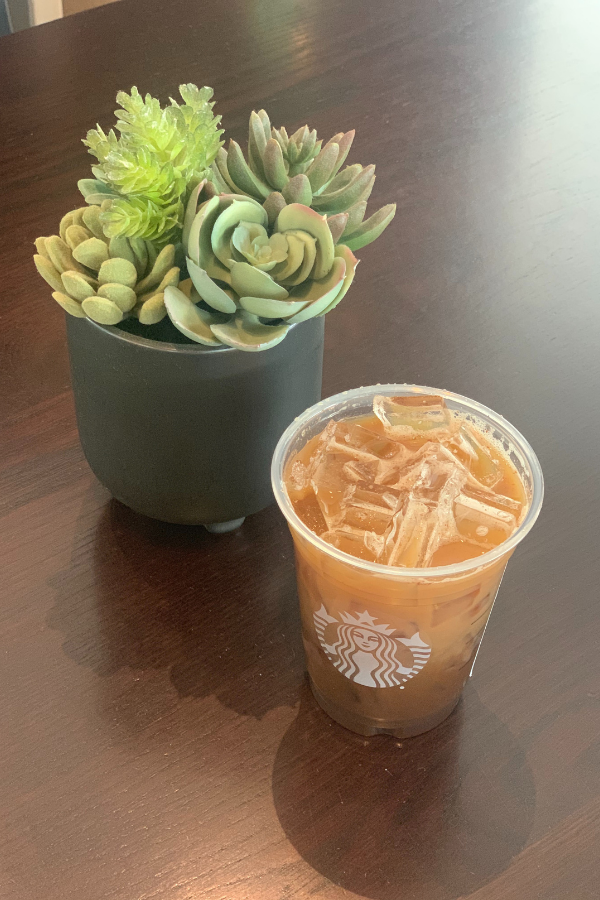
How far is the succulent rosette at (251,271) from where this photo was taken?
51 cm

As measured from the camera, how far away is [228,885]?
19.3 inches

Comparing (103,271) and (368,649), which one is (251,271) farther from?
(368,649)

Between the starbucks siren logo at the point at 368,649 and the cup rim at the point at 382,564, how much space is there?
44 mm

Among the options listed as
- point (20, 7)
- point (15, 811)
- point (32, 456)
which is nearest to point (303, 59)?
point (32, 456)

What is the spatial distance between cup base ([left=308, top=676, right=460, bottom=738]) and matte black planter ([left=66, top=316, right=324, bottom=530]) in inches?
5.9

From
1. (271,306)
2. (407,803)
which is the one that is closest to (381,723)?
(407,803)

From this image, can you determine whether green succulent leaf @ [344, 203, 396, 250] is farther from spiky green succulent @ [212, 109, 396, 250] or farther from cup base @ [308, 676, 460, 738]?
cup base @ [308, 676, 460, 738]

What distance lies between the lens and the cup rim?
47 centimetres

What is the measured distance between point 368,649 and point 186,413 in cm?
18

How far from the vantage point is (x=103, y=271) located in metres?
0.52

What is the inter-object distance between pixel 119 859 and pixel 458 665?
0.71 feet

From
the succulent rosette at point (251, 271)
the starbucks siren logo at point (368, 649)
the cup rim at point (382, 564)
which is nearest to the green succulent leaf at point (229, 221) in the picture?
the succulent rosette at point (251, 271)

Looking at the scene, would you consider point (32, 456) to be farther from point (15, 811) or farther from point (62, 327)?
point (15, 811)

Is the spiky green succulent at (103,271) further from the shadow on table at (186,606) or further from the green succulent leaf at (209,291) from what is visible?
the shadow on table at (186,606)
